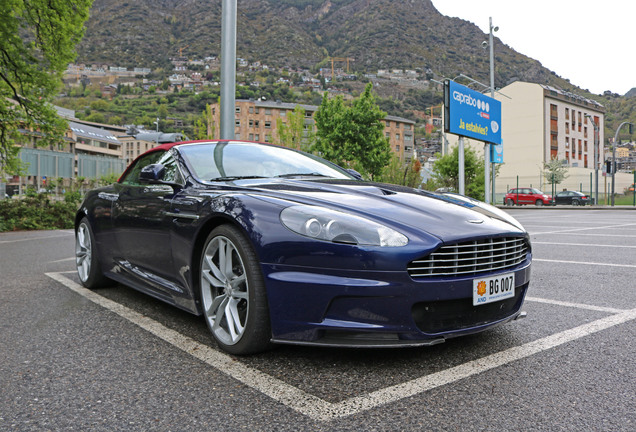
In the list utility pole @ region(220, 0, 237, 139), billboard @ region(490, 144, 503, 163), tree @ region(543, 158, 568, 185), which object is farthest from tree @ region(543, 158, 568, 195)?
utility pole @ region(220, 0, 237, 139)

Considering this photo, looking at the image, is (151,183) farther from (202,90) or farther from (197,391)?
(202,90)

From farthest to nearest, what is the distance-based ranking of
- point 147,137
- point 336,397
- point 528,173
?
1. point 147,137
2. point 528,173
3. point 336,397

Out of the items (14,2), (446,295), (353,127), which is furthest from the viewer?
(353,127)

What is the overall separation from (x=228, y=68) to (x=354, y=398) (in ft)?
24.5

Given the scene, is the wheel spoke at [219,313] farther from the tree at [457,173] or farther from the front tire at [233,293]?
the tree at [457,173]

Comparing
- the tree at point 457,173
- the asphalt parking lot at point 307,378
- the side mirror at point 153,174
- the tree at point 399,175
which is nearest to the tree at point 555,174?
the tree at point 457,173

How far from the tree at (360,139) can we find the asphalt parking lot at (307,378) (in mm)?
32195

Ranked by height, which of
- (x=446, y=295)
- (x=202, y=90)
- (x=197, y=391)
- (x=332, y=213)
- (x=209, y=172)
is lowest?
(x=197, y=391)

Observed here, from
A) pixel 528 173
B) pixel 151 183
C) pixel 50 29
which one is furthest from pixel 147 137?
pixel 151 183

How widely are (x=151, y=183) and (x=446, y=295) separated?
2.10m

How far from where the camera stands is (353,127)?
3600 centimetres

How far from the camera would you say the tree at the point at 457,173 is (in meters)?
34.1

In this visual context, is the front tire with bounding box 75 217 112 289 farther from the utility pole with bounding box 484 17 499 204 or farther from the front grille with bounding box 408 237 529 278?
the utility pole with bounding box 484 17 499 204

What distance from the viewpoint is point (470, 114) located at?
803 inches
